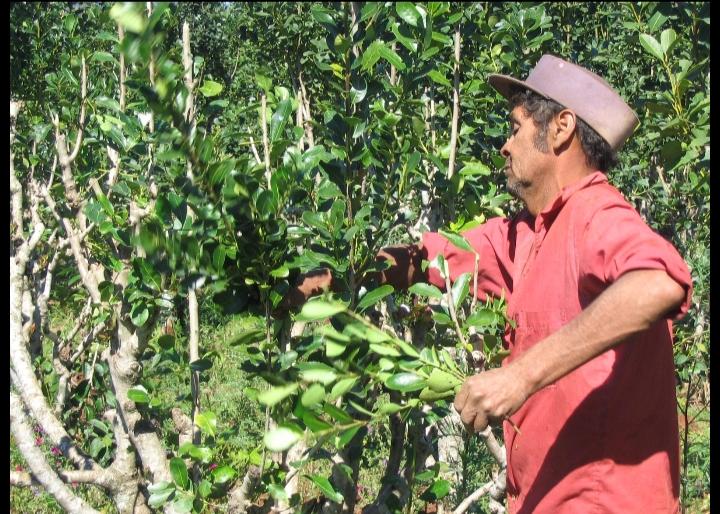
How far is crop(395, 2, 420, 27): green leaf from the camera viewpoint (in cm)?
203

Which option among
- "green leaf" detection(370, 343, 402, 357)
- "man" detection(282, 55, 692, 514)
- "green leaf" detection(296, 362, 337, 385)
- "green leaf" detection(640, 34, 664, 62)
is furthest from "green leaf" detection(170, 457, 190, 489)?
"green leaf" detection(640, 34, 664, 62)

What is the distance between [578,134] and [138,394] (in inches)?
50.7

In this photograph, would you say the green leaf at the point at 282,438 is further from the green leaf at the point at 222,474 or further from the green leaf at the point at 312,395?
the green leaf at the point at 222,474

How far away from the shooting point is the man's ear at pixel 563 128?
2.20 meters

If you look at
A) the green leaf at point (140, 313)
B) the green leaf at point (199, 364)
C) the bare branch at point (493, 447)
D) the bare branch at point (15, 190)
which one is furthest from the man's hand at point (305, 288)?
the bare branch at point (15, 190)

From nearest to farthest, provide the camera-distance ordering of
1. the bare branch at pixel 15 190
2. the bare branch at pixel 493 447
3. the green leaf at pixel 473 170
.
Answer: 1. the green leaf at pixel 473 170
2. the bare branch at pixel 493 447
3. the bare branch at pixel 15 190

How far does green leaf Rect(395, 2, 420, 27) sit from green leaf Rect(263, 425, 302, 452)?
0.97m

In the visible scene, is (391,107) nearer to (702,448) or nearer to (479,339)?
(479,339)

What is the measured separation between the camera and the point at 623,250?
70.1 inches

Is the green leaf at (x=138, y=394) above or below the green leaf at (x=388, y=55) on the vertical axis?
below

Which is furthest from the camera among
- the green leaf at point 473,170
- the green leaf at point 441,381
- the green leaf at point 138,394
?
the green leaf at point 473,170

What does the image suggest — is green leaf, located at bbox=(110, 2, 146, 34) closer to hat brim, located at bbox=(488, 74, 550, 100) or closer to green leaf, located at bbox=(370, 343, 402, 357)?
green leaf, located at bbox=(370, 343, 402, 357)

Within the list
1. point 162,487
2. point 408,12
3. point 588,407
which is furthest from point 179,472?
point 408,12

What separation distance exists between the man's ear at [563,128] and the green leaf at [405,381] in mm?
764
